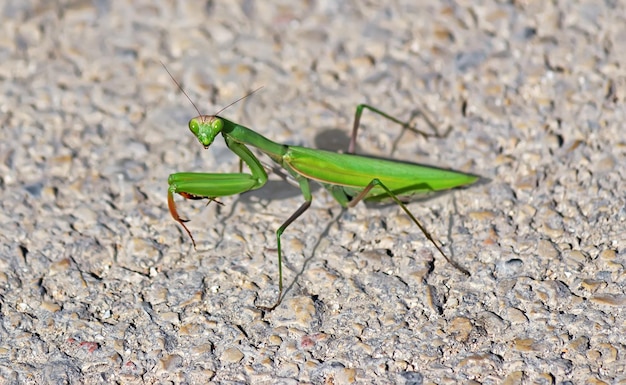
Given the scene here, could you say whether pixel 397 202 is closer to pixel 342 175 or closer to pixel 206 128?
pixel 342 175

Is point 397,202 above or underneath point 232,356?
above

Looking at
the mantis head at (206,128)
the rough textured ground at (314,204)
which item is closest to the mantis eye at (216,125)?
the mantis head at (206,128)

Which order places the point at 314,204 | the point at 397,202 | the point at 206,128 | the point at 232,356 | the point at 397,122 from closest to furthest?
1. the point at 232,356
2. the point at 206,128
3. the point at 397,202
4. the point at 314,204
5. the point at 397,122

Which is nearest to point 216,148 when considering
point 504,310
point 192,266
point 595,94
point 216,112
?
point 216,112

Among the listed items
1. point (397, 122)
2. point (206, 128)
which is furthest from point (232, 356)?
point (397, 122)

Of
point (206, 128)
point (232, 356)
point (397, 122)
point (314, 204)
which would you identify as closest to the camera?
point (232, 356)

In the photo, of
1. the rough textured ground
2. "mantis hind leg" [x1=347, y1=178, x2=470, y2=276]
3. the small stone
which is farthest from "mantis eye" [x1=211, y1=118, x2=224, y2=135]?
the small stone

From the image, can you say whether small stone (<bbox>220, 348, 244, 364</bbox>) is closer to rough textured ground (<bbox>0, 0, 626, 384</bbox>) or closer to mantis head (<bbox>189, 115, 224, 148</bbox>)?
rough textured ground (<bbox>0, 0, 626, 384</bbox>)

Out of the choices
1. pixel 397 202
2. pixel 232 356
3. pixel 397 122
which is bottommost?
pixel 232 356

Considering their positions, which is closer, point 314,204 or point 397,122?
point 314,204

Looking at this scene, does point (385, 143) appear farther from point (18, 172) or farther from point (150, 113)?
point (18, 172)
